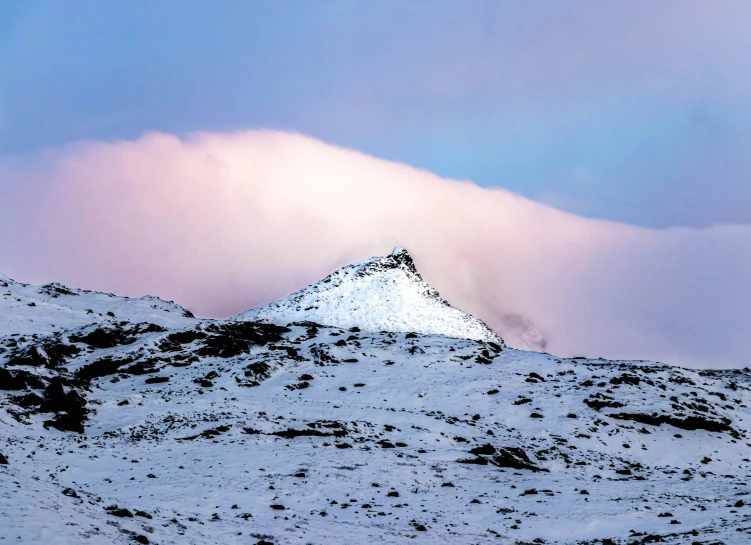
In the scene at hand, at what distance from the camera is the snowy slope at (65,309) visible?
75375mm

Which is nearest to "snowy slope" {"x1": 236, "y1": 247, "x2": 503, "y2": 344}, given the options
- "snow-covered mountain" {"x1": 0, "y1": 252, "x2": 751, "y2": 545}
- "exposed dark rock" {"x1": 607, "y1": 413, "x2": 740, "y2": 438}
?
"snow-covered mountain" {"x1": 0, "y1": 252, "x2": 751, "y2": 545}

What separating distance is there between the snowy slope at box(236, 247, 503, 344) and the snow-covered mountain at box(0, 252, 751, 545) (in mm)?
32674

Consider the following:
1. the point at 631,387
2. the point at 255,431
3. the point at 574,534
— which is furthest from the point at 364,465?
the point at 631,387

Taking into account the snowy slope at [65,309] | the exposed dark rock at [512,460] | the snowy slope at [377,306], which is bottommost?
the exposed dark rock at [512,460]

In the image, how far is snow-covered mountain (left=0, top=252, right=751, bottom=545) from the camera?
23.7 metres

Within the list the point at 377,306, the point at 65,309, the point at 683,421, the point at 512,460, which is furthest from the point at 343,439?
the point at 377,306

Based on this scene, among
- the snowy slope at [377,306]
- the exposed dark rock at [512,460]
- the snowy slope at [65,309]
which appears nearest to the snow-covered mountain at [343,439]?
the exposed dark rock at [512,460]

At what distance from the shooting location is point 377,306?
385 ft

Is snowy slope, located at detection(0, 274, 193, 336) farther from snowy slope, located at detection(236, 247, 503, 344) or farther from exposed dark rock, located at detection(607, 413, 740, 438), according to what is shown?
exposed dark rock, located at detection(607, 413, 740, 438)

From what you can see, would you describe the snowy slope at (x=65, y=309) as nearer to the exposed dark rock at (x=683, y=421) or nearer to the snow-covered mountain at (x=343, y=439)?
the snow-covered mountain at (x=343, y=439)

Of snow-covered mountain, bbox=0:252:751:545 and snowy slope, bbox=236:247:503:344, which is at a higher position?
snowy slope, bbox=236:247:503:344

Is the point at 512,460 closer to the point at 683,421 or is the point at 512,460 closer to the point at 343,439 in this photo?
the point at 343,439

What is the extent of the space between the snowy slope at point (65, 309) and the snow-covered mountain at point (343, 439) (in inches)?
21.5

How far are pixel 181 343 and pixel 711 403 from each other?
52.7 meters
